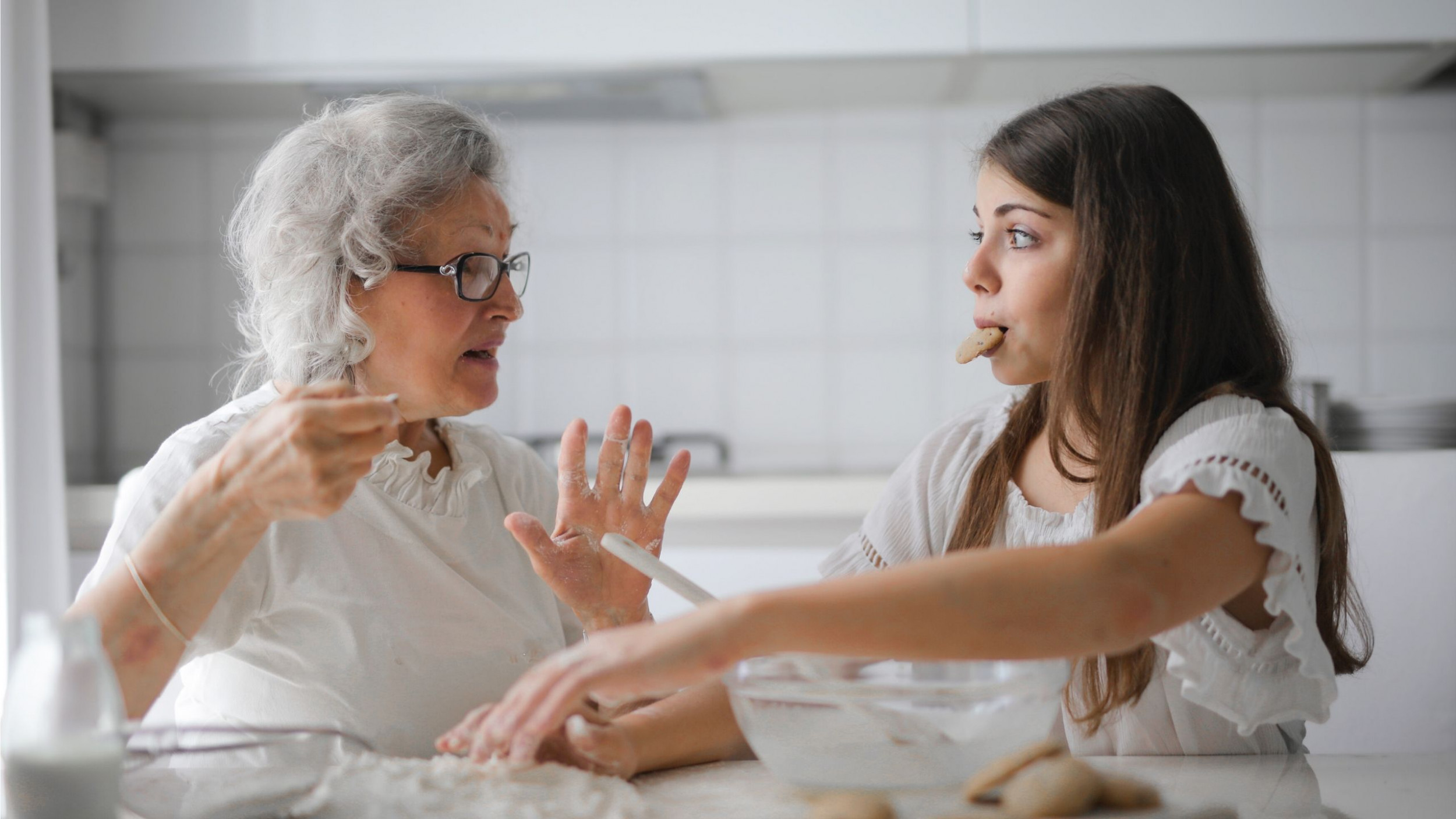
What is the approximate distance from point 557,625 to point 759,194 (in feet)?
6.57

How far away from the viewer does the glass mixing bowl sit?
0.75 metres

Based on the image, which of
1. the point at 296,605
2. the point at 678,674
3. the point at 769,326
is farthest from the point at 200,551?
the point at 769,326

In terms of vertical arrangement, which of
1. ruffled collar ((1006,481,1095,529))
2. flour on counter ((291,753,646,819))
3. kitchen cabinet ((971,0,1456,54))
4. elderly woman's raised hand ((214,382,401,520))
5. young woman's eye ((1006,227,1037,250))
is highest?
kitchen cabinet ((971,0,1456,54))

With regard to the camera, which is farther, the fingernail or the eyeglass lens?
the eyeglass lens

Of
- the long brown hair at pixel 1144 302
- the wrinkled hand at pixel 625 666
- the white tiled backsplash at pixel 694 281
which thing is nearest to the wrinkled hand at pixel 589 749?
the wrinkled hand at pixel 625 666

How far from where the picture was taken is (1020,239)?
3.97 feet

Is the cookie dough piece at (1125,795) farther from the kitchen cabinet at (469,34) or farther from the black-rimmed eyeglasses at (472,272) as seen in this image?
the kitchen cabinet at (469,34)

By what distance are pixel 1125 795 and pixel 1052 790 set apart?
2.8 inches

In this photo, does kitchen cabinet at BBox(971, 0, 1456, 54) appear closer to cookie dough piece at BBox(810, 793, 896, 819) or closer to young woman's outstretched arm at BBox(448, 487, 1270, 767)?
young woman's outstretched arm at BBox(448, 487, 1270, 767)

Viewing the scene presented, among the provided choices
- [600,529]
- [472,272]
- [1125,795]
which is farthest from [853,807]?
[472,272]

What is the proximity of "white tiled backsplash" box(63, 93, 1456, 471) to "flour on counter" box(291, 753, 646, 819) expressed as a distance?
2.44 metres

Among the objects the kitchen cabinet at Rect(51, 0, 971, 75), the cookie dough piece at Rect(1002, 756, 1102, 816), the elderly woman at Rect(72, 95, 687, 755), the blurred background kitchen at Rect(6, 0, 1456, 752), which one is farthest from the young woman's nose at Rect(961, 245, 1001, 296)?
the kitchen cabinet at Rect(51, 0, 971, 75)

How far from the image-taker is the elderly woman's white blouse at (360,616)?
3.93ft

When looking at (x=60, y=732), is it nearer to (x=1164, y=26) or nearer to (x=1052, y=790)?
(x=1052, y=790)
